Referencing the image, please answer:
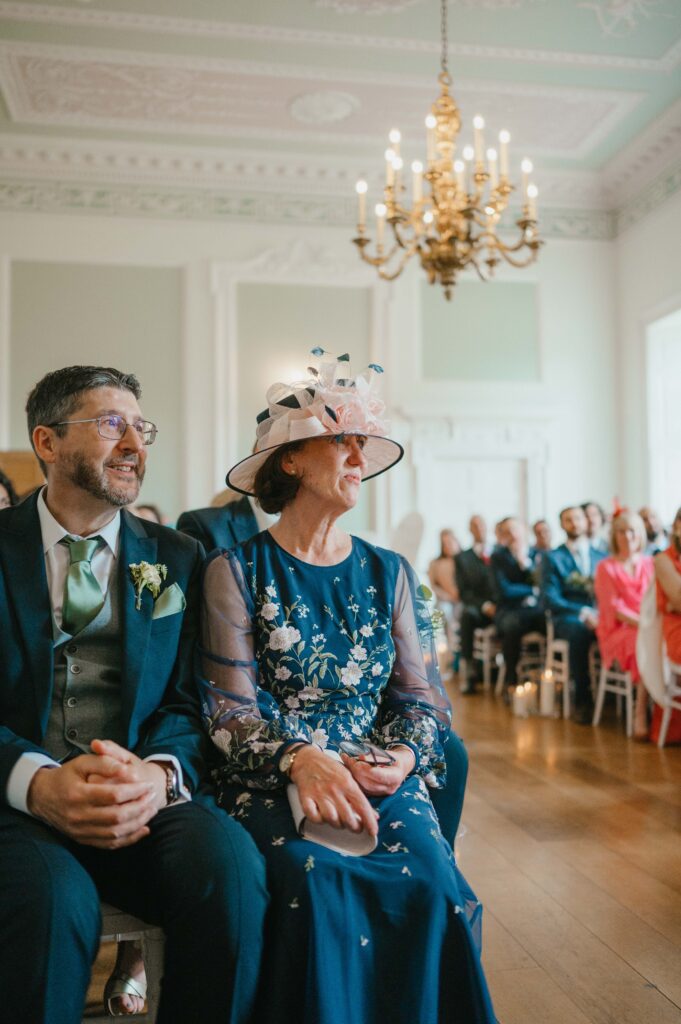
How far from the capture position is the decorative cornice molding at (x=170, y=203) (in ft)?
29.9

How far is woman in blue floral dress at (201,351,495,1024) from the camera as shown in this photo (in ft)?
5.25

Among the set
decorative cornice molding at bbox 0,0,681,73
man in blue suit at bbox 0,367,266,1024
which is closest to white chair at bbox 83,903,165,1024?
man in blue suit at bbox 0,367,266,1024

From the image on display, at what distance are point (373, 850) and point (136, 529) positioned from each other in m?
0.87

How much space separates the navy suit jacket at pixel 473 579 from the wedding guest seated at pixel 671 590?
2914 millimetres

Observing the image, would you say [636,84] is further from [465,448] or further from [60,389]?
[60,389]

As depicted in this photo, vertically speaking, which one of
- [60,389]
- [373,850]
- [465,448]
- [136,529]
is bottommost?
[373,850]

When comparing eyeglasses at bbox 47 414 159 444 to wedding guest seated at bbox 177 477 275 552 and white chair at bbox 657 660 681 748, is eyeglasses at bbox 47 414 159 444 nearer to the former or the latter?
wedding guest seated at bbox 177 477 275 552

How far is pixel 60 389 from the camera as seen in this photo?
2.01m

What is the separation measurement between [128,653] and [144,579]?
162 mm

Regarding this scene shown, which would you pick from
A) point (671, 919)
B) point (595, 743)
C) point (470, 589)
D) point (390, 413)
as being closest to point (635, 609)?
point (595, 743)

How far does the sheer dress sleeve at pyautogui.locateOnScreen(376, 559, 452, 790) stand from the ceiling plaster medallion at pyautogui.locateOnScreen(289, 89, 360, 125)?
6.89 meters

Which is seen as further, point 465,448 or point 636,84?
point 465,448

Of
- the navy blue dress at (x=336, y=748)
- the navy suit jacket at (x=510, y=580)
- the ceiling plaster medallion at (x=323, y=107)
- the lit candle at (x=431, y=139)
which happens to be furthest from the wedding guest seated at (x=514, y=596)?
the navy blue dress at (x=336, y=748)

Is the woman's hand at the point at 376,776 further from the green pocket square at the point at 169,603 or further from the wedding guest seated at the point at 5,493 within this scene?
the wedding guest seated at the point at 5,493
